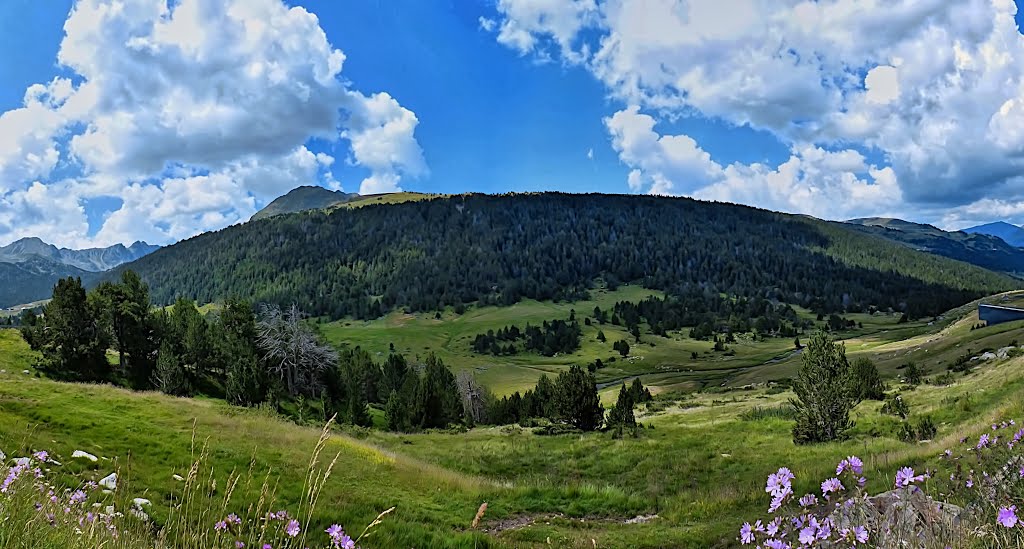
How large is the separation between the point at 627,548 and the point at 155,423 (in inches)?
682

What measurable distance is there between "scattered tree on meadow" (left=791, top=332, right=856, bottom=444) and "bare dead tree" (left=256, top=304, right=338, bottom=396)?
166 ft

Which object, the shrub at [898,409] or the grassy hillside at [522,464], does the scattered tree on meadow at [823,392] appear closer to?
the grassy hillside at [522,464]

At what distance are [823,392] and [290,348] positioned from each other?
53.2m

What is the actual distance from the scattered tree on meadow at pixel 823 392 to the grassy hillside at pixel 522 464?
1496 mm

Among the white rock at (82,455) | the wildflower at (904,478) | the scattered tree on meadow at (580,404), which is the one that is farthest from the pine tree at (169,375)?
the wildflower at (904,478)

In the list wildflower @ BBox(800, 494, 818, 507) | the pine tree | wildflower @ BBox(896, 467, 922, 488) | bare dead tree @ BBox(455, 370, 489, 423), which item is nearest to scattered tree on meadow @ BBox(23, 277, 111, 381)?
the pine tree

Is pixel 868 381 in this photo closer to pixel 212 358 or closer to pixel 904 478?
pixel 904 478

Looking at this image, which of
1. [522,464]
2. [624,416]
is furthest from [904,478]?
[624,416]

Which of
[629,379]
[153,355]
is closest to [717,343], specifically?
A: [629,379]

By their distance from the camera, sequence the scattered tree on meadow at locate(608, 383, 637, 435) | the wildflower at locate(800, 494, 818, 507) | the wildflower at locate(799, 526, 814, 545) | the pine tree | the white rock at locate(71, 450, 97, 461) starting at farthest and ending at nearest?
the pine tree, the scattered tree on meadow at locate(608, 383, 637, 435), the white rock at locate(71, 450, 97, 461), the wildflower at locate(800, 494, 818, 507), the wildflower at locate(799, 526, 814, 545)

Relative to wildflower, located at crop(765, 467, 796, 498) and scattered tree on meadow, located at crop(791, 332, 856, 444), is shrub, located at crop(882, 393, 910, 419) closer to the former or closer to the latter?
scattered tree on meadow, located at crop(791, 332, 856, 444)

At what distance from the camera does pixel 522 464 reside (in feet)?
84.0

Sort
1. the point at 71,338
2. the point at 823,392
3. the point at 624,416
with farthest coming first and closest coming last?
the point at 71,338
the point at 624,416
the point at 823,392

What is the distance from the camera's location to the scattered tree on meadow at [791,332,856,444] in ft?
73.5
